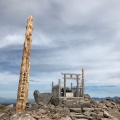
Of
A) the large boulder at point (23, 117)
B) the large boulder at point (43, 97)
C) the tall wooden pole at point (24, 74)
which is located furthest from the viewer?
the large boulder at point (43, 97)

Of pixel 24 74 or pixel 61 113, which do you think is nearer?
pixel 24 74

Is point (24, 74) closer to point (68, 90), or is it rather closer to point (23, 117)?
point (23, 117)

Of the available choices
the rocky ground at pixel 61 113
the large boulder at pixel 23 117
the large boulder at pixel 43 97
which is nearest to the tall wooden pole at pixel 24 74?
the rocky ground at pixel 61 113

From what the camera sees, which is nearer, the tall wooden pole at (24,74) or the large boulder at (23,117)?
the large boulder at (23,117)

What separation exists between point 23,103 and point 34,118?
5.77ft

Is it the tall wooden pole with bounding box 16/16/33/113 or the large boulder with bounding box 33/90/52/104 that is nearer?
the tall wooden pole with bounding box 16/16/33/113

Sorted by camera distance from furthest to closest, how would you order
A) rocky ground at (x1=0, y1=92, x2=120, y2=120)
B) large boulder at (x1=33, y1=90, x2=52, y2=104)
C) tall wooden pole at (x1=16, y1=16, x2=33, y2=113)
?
1. large boulder at (x1=33, y1=90, x2=52, y2=104)
2. tall wooden pole at (x1=16, y1=16, x2=33, y2=113)
3. rocky ground at (x1=0, y1=92, x2=120, y2=120)

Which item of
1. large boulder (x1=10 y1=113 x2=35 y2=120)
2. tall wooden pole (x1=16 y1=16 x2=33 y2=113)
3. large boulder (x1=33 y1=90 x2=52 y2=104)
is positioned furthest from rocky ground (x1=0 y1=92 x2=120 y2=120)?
large boulder (x1=33 y1=90 x2=52 y2=104)

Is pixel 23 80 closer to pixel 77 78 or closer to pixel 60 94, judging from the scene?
pixel 60 94

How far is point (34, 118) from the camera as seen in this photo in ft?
58.8

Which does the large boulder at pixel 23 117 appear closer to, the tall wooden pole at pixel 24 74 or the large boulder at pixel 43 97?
the tall wooden pole at pixel 24 74

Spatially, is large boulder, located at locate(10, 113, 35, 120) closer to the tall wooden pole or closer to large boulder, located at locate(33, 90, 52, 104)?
the tall wooden pole

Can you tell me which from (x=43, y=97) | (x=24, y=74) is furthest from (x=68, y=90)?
(x=24, y=74)

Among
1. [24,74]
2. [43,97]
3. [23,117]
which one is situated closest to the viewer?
[23,117]
